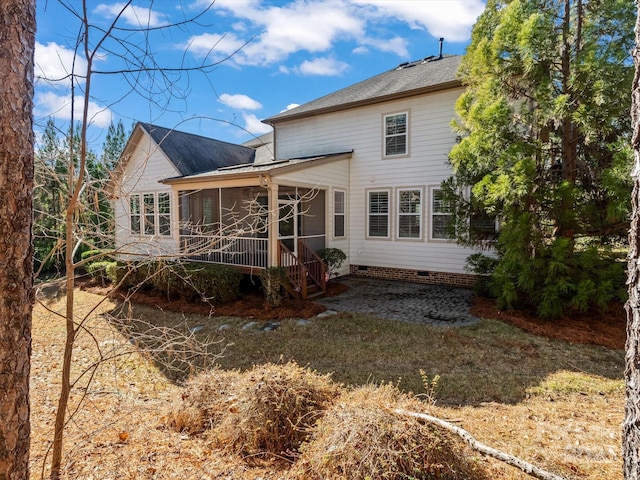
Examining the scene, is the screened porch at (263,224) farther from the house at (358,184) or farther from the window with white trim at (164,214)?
the window with white trim at (164,214)

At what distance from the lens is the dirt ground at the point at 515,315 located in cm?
611

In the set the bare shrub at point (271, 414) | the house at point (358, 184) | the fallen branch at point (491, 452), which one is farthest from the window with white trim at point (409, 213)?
the fallen branch at point (491, 452)

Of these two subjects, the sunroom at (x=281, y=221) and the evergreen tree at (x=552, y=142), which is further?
the sunroom at (x=281, y=221)

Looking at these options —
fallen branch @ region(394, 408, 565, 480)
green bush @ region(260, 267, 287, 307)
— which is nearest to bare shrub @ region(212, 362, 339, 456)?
fallen branch @ region(394, 408, 565, 480)

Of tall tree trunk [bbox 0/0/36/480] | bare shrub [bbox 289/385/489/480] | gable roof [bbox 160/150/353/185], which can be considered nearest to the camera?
tall tree trunk [bbox 0/0/36/480]

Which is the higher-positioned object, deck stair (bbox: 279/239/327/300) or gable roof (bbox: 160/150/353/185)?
gable roof (bbox: 160/150/353/185)

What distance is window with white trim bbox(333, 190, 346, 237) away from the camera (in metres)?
11.6

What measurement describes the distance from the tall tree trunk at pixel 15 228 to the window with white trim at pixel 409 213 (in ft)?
34.1

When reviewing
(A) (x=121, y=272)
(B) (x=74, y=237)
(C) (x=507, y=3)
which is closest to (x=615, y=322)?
(C) (x=507, y=3)

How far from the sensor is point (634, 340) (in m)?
1.66

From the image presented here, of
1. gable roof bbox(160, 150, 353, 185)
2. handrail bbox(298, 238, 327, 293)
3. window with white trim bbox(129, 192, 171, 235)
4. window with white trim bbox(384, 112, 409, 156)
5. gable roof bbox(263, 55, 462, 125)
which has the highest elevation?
gable roof bbox(263, 55, 462, 125)

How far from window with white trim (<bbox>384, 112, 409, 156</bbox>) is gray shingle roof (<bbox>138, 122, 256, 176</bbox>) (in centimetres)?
742

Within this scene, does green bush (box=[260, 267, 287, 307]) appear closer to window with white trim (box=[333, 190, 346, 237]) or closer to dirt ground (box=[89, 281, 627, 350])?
dirt ground (box=[89, 281, 627, 350])

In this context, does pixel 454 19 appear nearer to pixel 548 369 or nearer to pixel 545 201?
pixel 545 201
